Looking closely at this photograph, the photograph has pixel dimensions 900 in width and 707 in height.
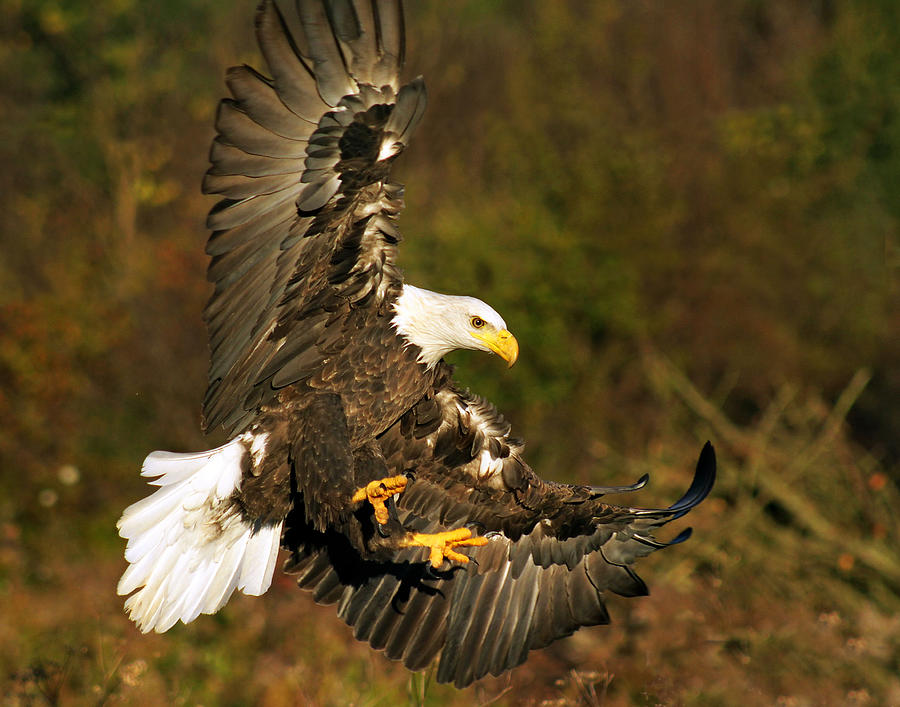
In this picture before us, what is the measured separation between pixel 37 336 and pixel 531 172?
620 centimetres

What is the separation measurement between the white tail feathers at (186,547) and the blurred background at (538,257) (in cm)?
270

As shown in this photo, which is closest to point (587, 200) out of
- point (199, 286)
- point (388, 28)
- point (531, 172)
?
point (531, 172)

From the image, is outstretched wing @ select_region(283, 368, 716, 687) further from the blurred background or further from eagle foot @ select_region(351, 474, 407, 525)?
the blurred background

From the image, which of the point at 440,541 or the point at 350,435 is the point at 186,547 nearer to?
the point at 350,435

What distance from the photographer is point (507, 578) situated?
5.15 m

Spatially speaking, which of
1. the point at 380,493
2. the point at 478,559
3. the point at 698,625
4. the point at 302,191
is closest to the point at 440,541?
the point at 380,493

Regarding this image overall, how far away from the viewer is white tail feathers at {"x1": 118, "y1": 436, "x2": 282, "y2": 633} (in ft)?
14.7

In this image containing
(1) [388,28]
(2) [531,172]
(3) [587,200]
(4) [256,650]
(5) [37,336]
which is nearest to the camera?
(1) [388,28]

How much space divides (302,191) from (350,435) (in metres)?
0.99

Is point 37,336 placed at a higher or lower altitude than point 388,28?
lower

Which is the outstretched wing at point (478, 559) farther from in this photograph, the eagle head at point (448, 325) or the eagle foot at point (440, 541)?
the eagle foot at point (440, 541)

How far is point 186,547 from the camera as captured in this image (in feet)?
15.0

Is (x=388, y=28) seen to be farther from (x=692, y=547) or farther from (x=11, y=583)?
(x=11, y=583)

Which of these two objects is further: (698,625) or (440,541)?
(698,625)
